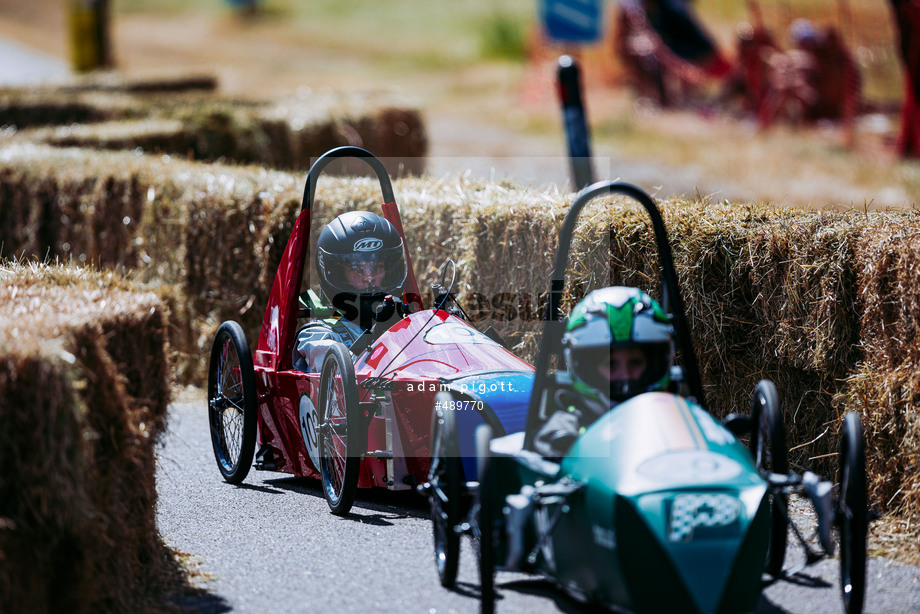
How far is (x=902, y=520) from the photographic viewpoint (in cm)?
571

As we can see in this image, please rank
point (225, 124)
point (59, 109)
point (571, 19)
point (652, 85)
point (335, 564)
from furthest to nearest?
point (652, 85) → point (571, 19) → point (59, 109) → point (225, 124) → point (335, 564)

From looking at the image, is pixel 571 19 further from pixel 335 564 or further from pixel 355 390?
pixel 335 564

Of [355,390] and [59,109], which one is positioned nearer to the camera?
[355,390]

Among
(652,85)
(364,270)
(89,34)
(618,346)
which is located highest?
(89,34)

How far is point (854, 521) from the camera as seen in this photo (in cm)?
446

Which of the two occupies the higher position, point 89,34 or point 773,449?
point 89,34

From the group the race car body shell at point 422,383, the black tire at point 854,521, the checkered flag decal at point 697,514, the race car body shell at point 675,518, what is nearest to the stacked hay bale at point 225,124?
the race car body shell at point 422,383

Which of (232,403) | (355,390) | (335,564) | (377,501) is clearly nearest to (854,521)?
(335,564)

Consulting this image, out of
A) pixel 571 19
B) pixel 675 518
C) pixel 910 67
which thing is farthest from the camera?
pixel 571 19

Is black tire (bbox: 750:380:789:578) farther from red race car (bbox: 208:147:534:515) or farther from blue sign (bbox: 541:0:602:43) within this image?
blue sign (bbox: 541:0:602:43)

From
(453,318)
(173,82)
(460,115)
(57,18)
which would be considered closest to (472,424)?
(453,318)

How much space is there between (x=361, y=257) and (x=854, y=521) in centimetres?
347

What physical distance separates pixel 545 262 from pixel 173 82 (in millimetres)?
15371

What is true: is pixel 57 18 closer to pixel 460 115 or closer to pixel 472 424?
pixel 460 115
